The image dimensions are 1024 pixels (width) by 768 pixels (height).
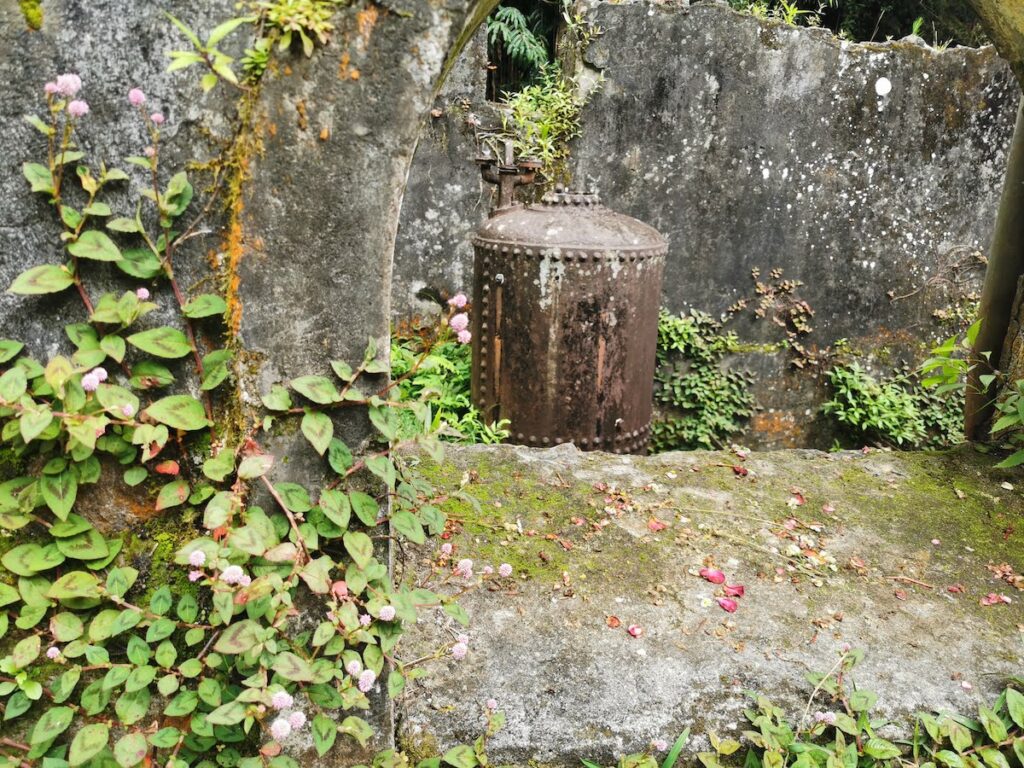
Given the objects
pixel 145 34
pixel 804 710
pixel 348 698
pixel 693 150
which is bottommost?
pixel 804 710

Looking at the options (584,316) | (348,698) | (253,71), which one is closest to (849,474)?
(584,316)

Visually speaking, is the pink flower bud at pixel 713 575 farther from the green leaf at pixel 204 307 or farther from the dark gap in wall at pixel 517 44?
the dark gap in wall at pixel 517 44

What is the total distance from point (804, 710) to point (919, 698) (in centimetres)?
31

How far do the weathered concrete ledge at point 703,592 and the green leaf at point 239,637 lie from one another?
56cm

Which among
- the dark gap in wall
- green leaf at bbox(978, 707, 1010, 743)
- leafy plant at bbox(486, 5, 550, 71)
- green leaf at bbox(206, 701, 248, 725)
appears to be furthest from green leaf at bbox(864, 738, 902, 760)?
leafy plant at bbox(486, 5, 550, 71)

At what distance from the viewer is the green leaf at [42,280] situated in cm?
137

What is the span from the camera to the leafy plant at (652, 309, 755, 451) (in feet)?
18.3

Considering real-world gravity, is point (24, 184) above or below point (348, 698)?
above

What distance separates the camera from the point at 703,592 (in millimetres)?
2340

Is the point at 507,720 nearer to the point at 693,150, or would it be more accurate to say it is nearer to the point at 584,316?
the point at 584,316

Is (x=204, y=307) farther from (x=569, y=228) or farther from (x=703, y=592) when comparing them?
(x=569, y=228)

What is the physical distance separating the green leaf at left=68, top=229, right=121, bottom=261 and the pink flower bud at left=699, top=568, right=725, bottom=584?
188 cm

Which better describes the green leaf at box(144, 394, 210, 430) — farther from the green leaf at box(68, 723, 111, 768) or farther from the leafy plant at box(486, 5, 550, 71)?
the leafy plant at box(486, 5, 550, 71)

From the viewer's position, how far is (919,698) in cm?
196
